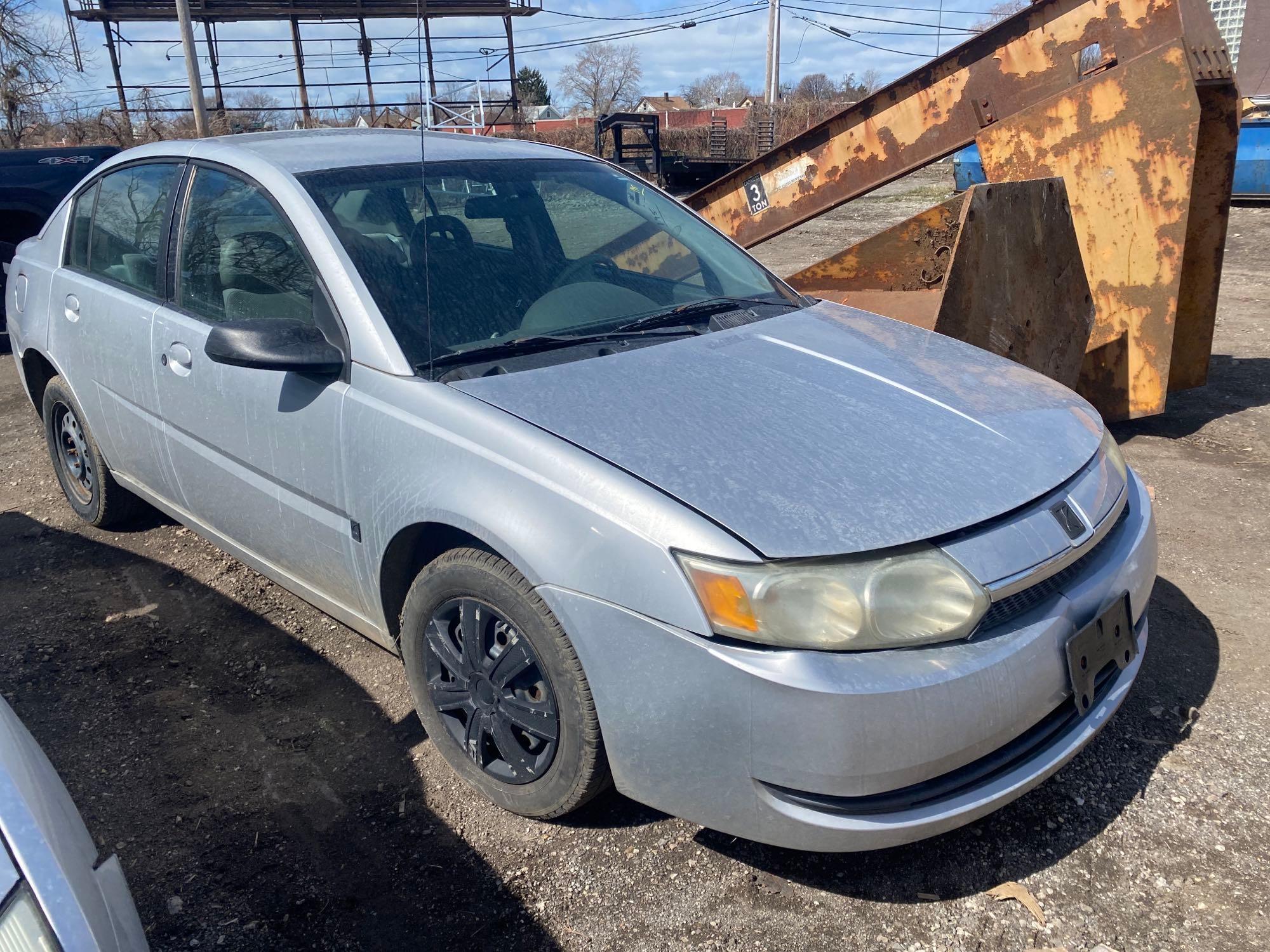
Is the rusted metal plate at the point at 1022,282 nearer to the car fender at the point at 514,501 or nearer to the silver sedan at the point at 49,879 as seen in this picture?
the car fender at the point at 514,501

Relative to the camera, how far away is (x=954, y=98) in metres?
5.07

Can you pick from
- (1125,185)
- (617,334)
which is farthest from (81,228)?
(1125,185)

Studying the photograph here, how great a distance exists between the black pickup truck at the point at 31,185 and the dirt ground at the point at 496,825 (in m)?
4.74

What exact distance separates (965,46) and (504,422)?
13.2ft

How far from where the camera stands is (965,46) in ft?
16.4

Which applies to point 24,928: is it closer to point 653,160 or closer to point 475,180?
point 475,180

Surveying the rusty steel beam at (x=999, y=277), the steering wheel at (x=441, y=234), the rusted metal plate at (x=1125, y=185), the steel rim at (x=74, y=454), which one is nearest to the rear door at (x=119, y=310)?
the steel rim at (x=74, y=454)

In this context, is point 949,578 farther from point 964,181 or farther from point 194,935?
point 964,181

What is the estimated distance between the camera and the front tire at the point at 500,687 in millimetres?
2143

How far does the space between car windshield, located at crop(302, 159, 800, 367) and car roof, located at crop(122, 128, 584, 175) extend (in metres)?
0.07

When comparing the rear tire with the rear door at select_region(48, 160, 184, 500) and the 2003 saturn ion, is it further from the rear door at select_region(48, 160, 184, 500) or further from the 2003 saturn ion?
the 2003 saturn ion

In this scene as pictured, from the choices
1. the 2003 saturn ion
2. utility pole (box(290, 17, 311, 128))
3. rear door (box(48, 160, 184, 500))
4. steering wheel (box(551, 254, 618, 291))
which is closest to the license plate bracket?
the 2003 saturn ion

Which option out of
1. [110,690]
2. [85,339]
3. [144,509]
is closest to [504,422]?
[110,690]

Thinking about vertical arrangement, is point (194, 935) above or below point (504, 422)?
below
